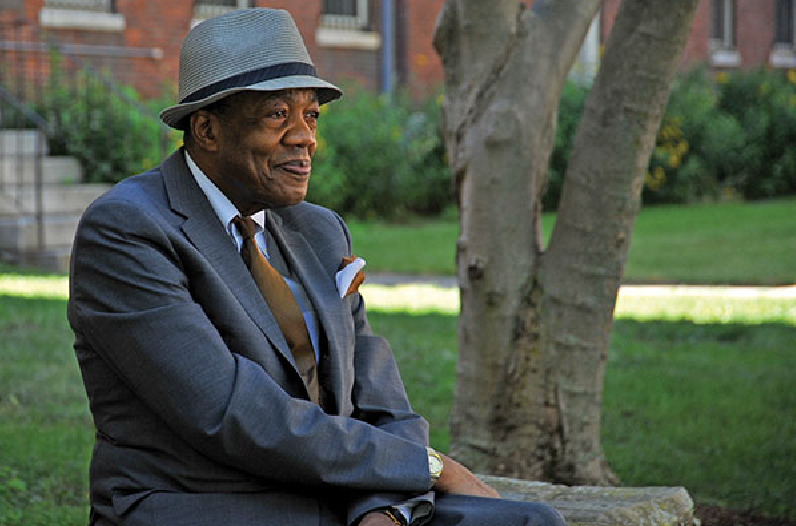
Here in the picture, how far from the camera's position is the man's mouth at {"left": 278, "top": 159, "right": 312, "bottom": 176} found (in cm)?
290

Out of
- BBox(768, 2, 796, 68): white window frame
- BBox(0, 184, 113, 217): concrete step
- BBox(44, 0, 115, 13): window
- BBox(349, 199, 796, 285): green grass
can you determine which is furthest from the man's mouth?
BBox(768, 2, 796, 68): white window frame

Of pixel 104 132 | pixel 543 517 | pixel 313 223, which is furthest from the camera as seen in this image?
pixel 104 132

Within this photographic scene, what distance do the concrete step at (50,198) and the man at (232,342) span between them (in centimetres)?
1056

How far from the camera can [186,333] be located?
261 centimetres

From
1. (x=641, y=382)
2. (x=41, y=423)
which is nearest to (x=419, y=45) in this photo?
(x=641, y=382)

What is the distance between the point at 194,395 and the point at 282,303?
39 centimetres

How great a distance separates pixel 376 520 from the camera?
2.68m

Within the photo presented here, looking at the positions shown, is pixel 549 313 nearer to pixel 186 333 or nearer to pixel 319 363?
pixel 319 363

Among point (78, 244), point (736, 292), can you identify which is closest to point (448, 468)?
point (78, 244)

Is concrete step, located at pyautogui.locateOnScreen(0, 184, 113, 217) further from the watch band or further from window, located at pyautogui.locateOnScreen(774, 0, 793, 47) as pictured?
window, located at pyautogui.locateOnScreen(774, 0, 793, 47)

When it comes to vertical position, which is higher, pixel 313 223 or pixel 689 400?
pixel 313 223

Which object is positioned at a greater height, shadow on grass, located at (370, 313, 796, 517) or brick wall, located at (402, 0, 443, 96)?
brick wall, located at (402, 0, 443, 96)

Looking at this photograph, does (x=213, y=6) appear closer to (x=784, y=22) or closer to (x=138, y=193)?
(x=138, y=193)

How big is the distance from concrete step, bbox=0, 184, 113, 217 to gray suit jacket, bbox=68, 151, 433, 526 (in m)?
10.6
